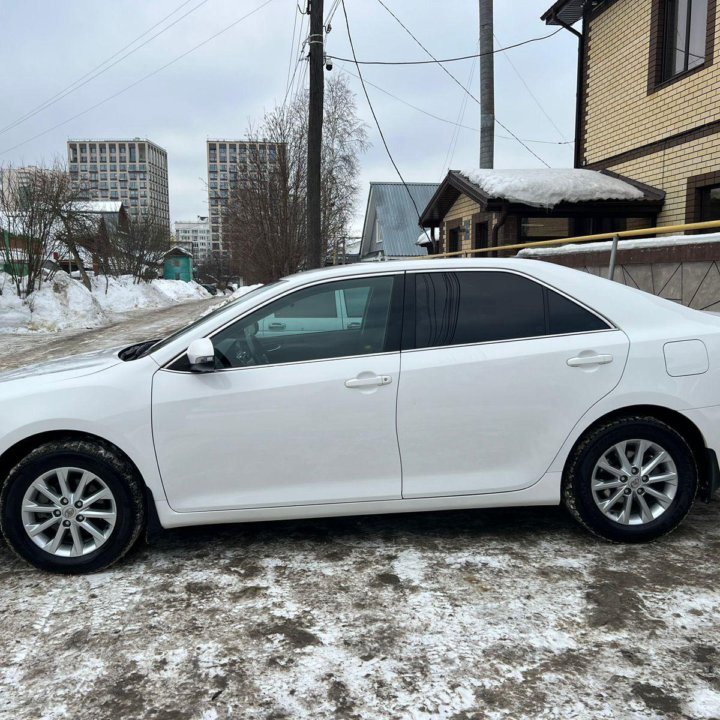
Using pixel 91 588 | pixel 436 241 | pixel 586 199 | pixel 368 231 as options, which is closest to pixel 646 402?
pixel 91 588

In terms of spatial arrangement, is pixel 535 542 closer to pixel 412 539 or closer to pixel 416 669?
pixel 412 539

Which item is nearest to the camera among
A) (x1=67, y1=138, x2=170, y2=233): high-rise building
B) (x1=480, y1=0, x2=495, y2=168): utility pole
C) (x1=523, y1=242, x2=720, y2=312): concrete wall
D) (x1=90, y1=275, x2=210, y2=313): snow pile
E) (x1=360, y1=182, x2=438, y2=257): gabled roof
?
(x1=523, y1=242, x2=720, y2=312): concrete wall

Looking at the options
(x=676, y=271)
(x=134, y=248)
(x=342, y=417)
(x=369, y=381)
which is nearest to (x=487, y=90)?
(x=676, y=271)

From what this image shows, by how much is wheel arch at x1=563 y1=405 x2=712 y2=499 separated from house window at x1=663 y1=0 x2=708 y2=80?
9331 millimetres

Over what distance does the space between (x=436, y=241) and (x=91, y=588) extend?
17.2 meters

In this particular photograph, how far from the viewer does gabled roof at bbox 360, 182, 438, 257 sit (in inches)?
1371

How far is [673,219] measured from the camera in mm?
11742

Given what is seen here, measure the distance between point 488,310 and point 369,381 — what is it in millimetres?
807

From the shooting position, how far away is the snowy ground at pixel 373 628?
2.42 m

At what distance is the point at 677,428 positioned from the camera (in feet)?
12.2

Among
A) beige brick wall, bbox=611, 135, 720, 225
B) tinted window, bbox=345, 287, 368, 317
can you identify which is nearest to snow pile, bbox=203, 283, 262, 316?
tinted window, bbox=345, 287, 368, 317

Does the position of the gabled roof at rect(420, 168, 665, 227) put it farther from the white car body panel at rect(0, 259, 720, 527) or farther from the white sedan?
the white car body panel at rect(0, 259, 720, 527)

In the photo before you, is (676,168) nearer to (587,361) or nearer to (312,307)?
(587,361)

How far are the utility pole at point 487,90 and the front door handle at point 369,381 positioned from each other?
44.3 feet
